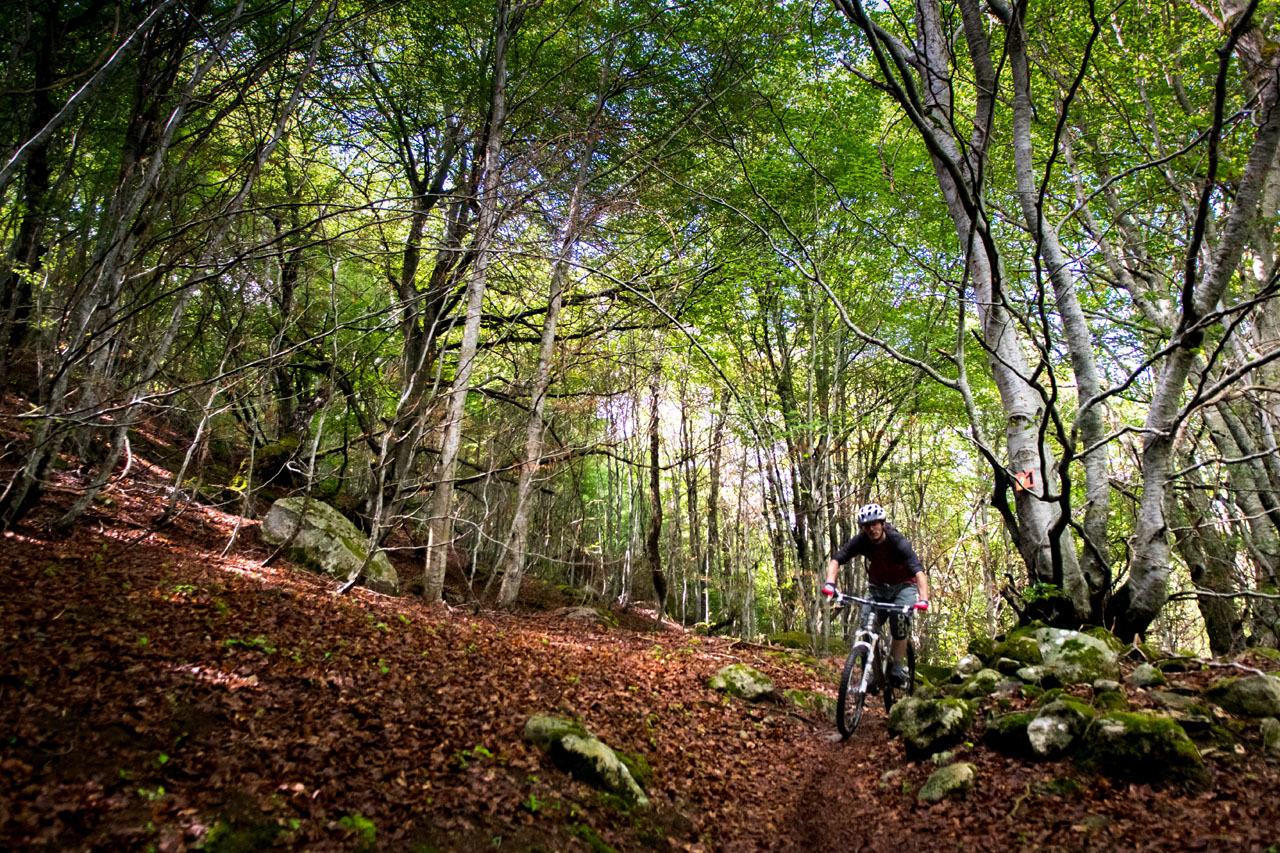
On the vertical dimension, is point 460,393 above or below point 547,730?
above

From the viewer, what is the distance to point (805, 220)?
10.9 meters

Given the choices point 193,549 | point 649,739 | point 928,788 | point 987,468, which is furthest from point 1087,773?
point 987,468

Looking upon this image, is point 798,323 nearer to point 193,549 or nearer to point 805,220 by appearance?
point 805,220

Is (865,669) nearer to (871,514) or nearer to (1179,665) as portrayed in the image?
(871,514)

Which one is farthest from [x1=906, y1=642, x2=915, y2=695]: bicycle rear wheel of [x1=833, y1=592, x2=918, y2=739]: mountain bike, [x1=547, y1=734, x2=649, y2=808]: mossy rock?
[x1=547, y1=734, x2=649, y2=808]: mossy rock

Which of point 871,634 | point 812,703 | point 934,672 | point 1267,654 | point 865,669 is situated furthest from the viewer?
point 934,672

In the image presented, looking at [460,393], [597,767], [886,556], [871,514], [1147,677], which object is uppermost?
[460,393]

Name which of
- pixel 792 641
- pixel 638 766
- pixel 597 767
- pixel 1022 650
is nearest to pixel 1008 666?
pixel 1022 650

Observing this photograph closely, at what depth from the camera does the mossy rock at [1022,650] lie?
17.4 ft

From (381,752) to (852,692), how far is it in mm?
4251

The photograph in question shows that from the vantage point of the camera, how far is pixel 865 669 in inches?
221

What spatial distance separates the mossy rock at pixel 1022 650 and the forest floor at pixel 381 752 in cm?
133

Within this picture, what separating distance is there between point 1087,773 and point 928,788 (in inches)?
39.0

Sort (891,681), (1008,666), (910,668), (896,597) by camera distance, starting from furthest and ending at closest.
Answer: (910,668) → (891,681) → (896,597) → (1008,666)
